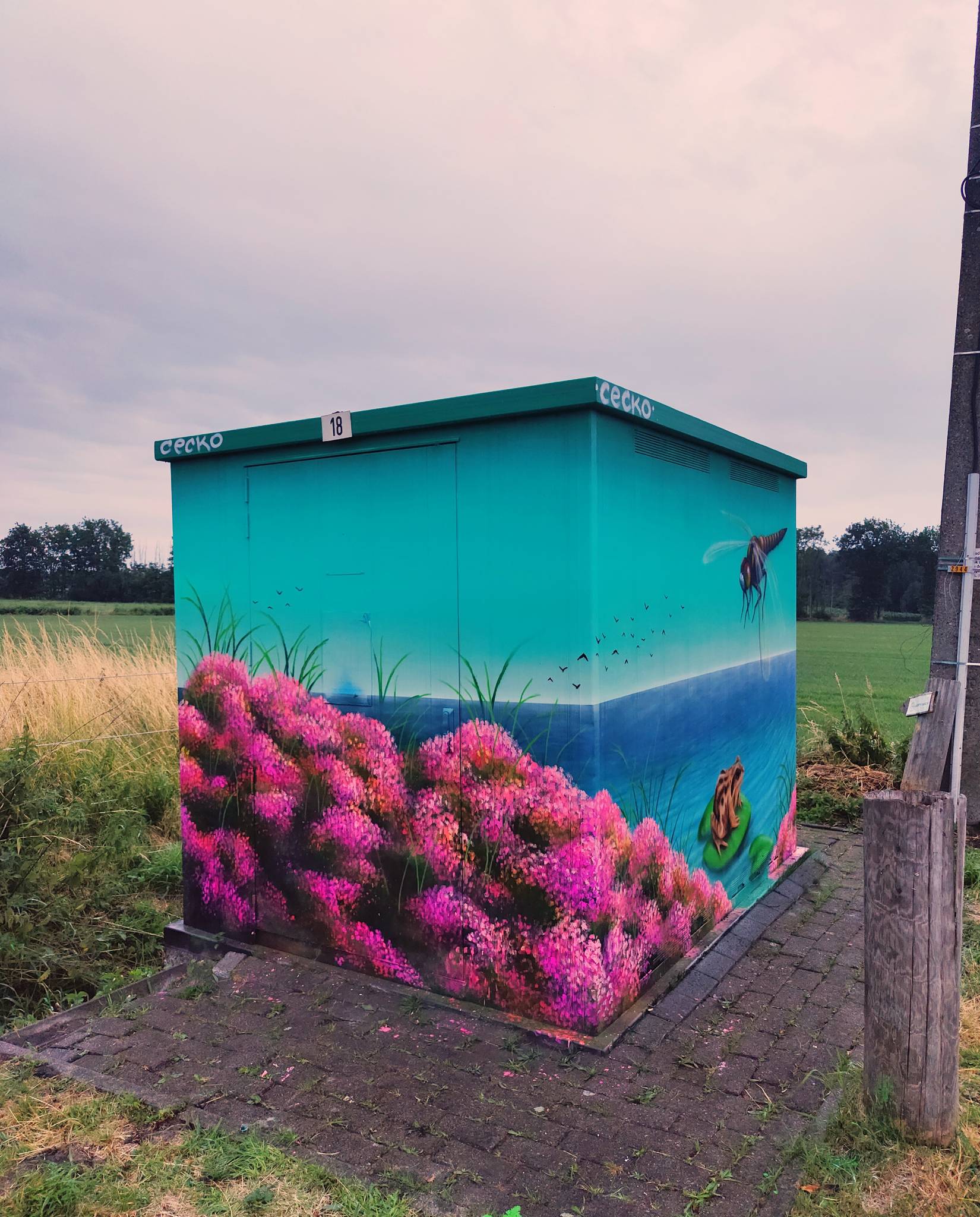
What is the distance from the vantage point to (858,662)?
19.3 meters

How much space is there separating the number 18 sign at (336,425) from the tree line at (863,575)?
13742mm

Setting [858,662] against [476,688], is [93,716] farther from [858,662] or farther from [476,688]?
[858,662]

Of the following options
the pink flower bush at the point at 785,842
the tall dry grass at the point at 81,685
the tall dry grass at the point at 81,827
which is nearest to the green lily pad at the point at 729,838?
the pink flower bush at the point at 785,842

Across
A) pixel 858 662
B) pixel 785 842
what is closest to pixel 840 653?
pixel 858 662

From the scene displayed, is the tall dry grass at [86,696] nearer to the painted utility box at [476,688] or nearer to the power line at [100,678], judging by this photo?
the power line at [100,678]

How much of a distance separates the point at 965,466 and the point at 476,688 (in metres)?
3.16

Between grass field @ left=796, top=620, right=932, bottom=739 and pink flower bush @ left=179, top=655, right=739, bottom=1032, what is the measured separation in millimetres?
11857

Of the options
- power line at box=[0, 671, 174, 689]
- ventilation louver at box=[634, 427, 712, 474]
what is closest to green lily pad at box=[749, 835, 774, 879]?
Result: ventilation louver at box=[634, 427, 712, 474]

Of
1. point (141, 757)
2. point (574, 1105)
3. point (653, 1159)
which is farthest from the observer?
point (141, 757)

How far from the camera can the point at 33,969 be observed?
435 cm

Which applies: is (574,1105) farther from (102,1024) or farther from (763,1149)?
(102,1024)

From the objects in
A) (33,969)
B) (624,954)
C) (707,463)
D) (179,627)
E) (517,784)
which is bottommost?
(33,969)

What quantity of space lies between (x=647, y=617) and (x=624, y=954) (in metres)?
1.45

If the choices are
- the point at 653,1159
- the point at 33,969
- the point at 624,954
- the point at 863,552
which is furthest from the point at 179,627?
the point at 863,552
